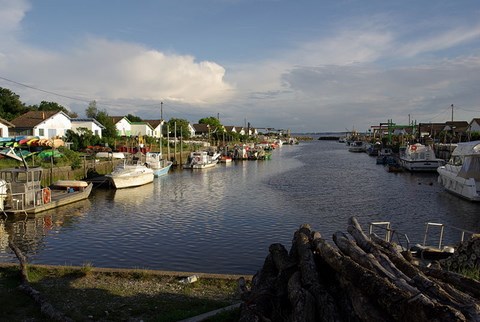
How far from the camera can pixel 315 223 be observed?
2550 cm

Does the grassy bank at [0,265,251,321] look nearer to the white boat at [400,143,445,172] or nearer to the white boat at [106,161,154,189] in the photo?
the white boat at [106,161,154,189]

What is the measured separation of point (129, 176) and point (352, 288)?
3694 centimetres

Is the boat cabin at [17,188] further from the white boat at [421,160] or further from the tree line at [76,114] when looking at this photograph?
the white boat at [421,160]

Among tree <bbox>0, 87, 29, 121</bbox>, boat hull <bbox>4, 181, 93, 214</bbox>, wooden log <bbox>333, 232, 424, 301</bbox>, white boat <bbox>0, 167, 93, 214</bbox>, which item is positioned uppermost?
tree <bbox>0, 87, 29, 121</bbox>

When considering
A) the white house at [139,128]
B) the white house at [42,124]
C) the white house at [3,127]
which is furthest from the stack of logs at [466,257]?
the white house at [139,128]

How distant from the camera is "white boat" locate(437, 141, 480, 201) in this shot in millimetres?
33188

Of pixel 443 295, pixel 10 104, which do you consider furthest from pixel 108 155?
pixel 443 295

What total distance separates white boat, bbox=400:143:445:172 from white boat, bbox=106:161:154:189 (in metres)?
36.3

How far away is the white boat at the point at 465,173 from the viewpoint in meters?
33.2

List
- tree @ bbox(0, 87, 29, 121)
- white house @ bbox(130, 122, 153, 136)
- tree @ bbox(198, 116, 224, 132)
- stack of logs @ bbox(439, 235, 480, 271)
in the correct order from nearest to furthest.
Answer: stack of logs @ bbox(439, 235, 480, 271), tree @ bbox(0, 87, 29, 121), white house @ bbox(130, 122, 153, 136), tree @ bbox(198, 116, 224, 132)

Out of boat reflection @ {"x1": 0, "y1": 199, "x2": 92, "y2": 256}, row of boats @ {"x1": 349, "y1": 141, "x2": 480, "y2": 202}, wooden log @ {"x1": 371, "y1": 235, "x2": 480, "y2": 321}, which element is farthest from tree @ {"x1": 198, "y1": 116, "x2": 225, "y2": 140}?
wooden log @ {"x1": 371, "y1": 235, "x2": 480, "y2": 321}

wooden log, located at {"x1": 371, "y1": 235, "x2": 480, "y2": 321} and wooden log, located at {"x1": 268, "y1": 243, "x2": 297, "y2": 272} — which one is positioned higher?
wooden log, located at {"x1": 371, "y1": 235, "x2": 480, "y2": 321}

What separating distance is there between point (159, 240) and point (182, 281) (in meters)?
9.53

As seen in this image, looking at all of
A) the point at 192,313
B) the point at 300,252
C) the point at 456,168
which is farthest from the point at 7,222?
the point at 456,168
